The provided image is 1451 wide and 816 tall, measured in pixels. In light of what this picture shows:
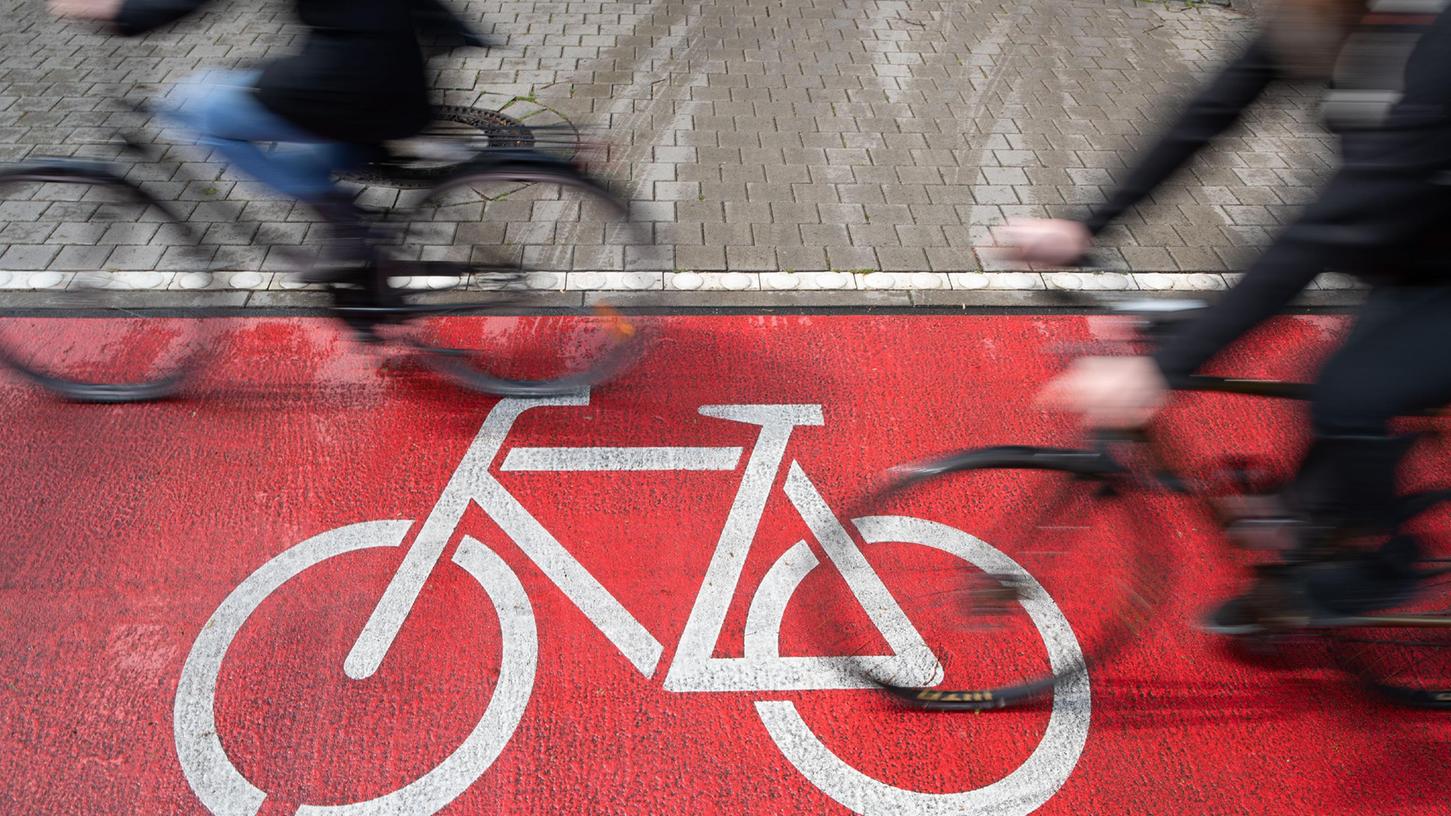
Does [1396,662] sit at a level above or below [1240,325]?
below

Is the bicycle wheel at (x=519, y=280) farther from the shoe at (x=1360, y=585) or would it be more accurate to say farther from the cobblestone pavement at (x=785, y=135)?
the shoe at (x=1360, y=585)

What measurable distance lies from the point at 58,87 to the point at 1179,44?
911 cm

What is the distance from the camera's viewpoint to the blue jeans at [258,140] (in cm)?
341

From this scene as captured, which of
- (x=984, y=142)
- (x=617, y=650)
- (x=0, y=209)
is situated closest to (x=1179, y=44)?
(x=984, y=142)

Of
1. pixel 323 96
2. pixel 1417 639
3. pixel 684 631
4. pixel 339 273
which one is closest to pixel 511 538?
pixel 684 631

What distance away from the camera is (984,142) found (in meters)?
6.13

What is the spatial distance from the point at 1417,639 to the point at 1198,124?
2137 millimetres

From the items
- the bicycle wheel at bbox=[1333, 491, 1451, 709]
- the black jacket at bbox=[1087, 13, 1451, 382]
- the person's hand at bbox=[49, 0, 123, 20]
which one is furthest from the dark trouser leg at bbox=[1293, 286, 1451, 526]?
the person's hand at bbox=[49, 0, 123, 20]

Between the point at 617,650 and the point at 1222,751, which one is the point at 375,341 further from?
the point at 1222,751

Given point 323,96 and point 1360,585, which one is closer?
point 1360,585

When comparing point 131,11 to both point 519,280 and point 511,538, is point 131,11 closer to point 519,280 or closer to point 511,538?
point 519,280

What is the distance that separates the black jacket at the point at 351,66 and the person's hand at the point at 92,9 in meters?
0.03

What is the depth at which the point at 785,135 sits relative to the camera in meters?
6.14

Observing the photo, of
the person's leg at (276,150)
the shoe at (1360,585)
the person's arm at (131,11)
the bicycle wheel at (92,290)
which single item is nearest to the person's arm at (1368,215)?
the shoe at (1360,585)
